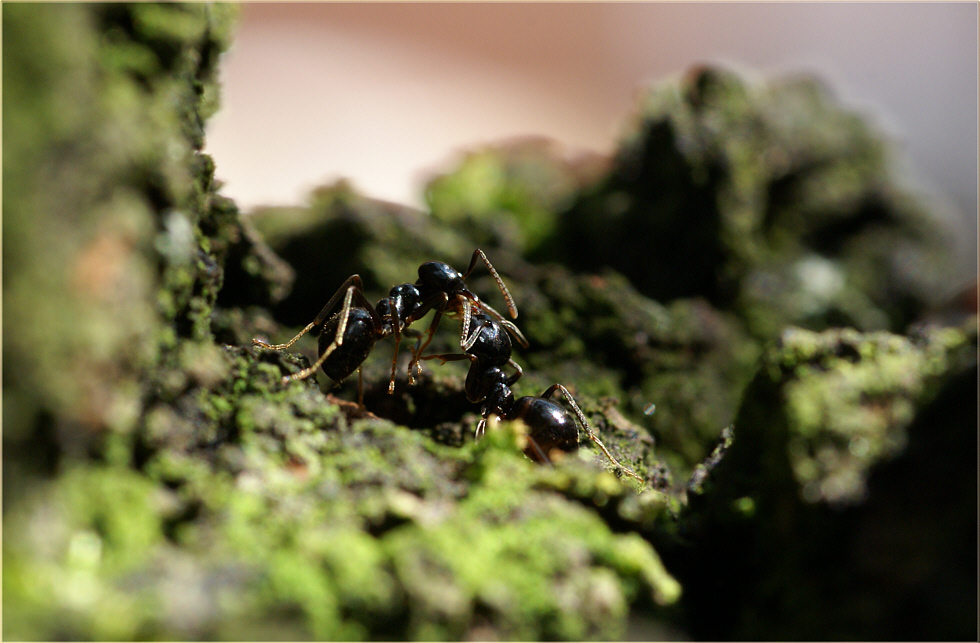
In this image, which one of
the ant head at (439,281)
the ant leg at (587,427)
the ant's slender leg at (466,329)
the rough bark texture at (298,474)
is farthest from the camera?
the ant head at (439,281)

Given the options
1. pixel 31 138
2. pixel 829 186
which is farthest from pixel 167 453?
pixel 829 186

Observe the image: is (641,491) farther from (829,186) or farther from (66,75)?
(829,186)

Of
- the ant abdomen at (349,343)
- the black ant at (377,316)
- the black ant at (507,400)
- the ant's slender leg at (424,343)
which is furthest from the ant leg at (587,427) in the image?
the ant abdomen at (349,343)

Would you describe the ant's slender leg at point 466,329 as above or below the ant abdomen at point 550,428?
above

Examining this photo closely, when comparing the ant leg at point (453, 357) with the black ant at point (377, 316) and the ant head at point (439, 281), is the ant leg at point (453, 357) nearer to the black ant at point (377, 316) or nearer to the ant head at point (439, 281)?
the black ant at point (377, 316)

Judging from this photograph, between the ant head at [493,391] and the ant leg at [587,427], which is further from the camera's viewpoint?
the ant head at [493,391]

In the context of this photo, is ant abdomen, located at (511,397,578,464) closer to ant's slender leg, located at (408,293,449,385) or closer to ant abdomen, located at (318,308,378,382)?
ant's slender leg, located at (408,293,449,385)
